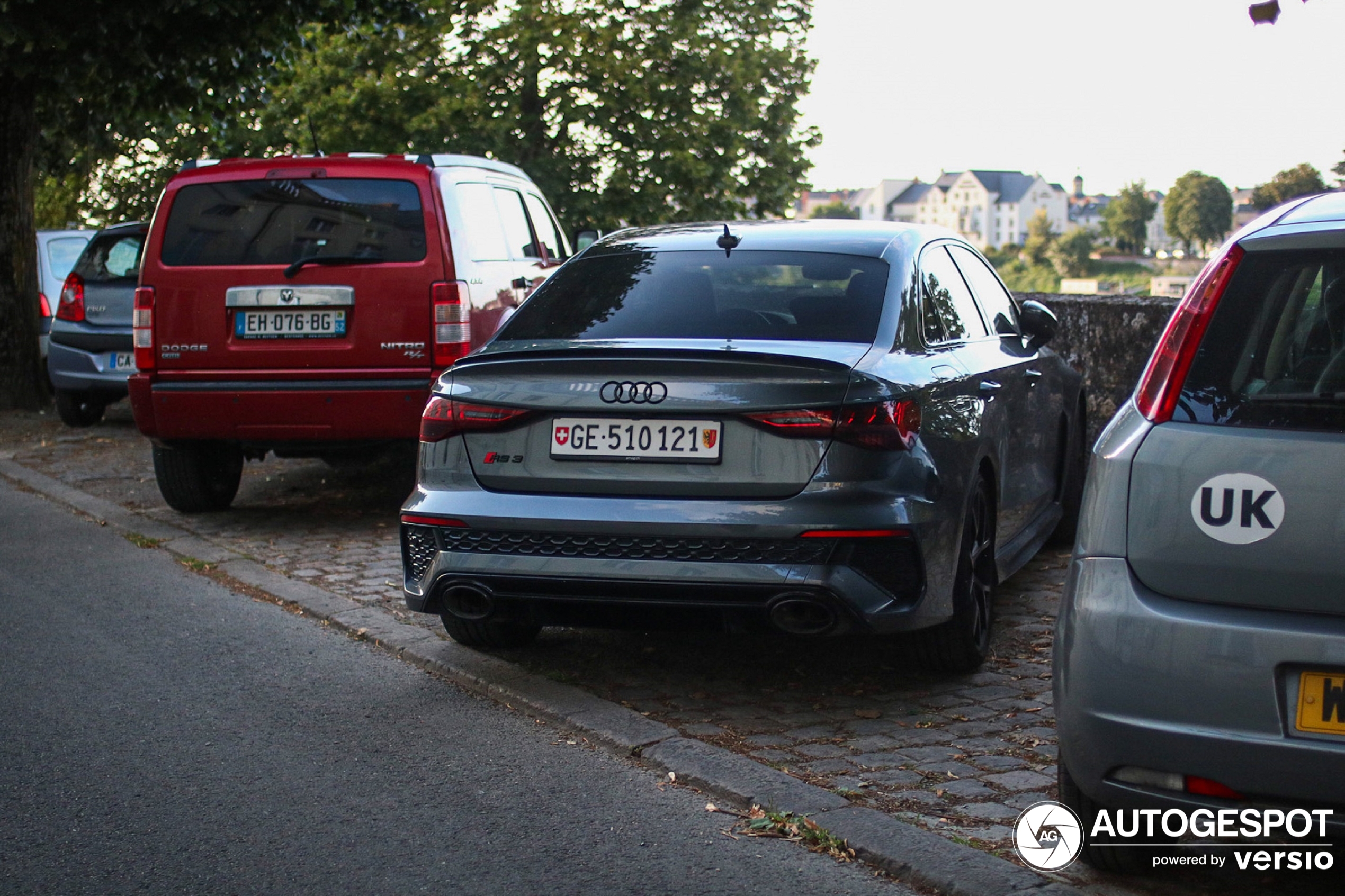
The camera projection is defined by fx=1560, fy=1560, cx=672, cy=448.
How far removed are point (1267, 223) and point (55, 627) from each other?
5.02m

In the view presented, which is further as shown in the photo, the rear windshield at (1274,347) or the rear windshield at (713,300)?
the rear windshield at (713,300)

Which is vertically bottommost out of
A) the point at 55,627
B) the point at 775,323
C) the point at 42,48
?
the point at 55,627

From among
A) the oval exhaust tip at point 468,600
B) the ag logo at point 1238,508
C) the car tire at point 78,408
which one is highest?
the ag logo at point 1238,508

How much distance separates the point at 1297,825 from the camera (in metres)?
3.15

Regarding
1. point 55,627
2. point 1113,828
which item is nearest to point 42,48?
point 55,627

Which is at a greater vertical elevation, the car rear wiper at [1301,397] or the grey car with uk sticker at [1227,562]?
the car rear wiper at [1301,397]

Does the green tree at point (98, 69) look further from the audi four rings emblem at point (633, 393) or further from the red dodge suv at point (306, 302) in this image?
the audi four rings emblem at point (633, 393)

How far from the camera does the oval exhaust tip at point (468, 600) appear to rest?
5.07 m

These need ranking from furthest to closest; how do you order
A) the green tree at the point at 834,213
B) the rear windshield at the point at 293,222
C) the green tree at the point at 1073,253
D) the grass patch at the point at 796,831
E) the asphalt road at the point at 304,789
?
the green tree at the point at 1073,253
the rear windshield at the point at 293,222
the green tree at the point at 834,213
the grass patch at the point at 796,831
the asphalt road at the point at 304,789

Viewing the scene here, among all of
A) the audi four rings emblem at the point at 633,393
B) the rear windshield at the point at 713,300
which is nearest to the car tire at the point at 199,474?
the rear windshield at the point at 713,300

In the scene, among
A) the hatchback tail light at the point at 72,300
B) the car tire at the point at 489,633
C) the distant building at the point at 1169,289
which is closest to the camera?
the car tire at the point at 489,633

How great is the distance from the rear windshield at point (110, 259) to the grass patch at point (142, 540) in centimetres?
632

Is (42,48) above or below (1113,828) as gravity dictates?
above

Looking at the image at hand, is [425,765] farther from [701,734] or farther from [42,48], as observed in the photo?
[42,48]
